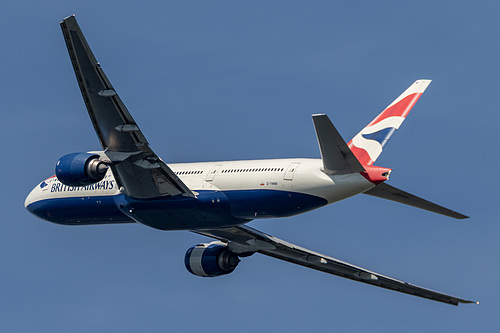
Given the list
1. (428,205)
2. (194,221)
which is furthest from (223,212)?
(428,205)

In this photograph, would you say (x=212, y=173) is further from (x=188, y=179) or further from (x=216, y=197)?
(x=216, y=197)

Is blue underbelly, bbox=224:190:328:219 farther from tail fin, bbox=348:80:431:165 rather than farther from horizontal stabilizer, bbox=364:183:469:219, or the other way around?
tail fin, bbox=348:80:431:165

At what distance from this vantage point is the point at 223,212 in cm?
4875

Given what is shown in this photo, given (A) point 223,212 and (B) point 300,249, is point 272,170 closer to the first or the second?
(A) point 223,212

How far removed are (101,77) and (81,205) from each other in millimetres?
9359

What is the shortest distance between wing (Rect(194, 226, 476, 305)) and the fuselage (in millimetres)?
4748

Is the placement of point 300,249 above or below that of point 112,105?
below

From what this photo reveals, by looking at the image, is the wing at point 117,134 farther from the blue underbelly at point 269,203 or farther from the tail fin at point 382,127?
the tail fin at point 382,127

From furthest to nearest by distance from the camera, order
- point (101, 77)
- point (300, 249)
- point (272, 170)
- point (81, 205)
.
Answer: point (300, 249), point (81, 205), point (272, 170), point (101, 77)

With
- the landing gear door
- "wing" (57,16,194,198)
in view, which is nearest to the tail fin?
the landing gear door

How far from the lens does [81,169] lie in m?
47.2

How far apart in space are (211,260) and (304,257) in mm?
4700

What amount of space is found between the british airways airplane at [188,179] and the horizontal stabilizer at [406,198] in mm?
42

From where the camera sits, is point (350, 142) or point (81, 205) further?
point (81, 205)
